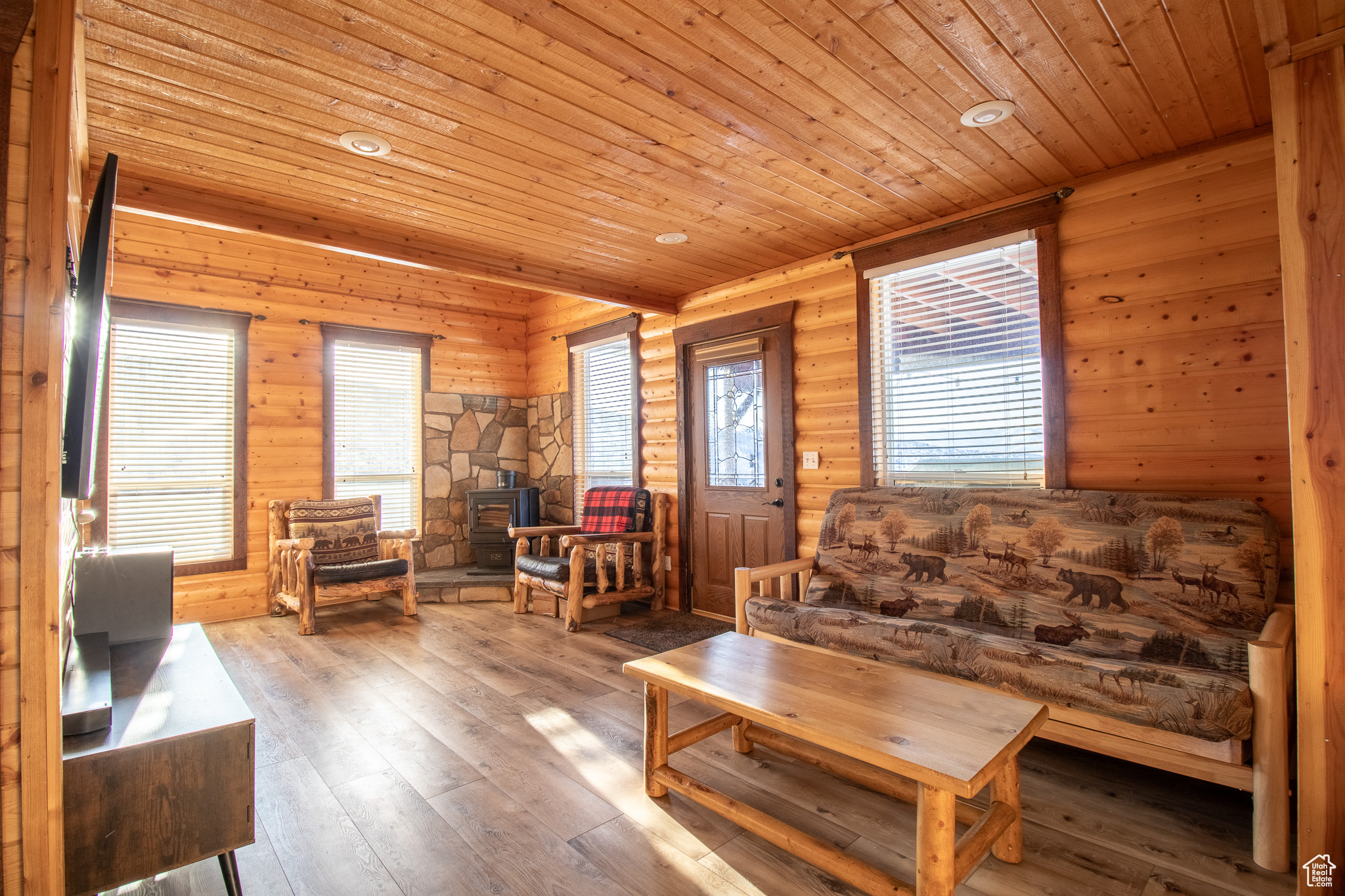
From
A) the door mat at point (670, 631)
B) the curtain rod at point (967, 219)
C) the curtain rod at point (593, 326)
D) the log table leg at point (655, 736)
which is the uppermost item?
the curtain rod at point (967, 219)

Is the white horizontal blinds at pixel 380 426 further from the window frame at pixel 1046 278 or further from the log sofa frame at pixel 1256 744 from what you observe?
the log sofa frame at pixel 1256 744

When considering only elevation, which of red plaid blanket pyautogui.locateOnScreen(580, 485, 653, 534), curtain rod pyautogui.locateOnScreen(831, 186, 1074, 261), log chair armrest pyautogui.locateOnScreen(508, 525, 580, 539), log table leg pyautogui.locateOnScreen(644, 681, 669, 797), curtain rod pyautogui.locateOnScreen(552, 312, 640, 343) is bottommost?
log table leg pyautogui.locateOnScreen(644, 681, 669, 797)

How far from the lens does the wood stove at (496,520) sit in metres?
5.91

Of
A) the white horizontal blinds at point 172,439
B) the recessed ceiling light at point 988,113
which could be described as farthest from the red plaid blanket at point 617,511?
the recessed ceiling light at point 988,113

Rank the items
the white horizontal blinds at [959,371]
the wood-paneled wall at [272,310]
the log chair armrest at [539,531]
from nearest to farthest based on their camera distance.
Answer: the white horizontal blinds at [959,371] → the wood-paneled wall at [272,310] → the log chair armrest at [539,531]

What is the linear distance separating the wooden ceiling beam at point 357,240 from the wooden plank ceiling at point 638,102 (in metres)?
0.01

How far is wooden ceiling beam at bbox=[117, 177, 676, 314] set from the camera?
2.96 metres

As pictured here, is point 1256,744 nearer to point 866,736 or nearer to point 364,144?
point 866,736

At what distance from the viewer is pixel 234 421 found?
16.4 ft

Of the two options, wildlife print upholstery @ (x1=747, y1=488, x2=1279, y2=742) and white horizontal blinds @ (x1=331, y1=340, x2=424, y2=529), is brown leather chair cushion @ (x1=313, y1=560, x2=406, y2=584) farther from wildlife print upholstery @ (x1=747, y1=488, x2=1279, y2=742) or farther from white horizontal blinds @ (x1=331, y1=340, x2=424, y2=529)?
wildlife print upholstery @ (x1=747, y1=488, x2=1279, y2=742)

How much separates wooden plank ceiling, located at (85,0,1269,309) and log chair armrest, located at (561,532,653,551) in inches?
86.5

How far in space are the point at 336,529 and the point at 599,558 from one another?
217 centimetres

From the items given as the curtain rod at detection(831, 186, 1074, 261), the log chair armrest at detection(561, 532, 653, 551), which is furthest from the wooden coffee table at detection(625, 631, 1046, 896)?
the curtain rod at detection(831, 186, 1074, 261)

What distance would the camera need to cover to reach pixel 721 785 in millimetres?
2332
